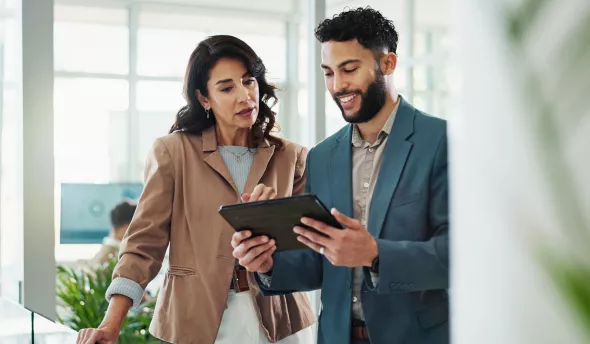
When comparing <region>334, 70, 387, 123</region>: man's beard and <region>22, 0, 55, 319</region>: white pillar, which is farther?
<region>22, 0, 55, 319</region>: white pillar

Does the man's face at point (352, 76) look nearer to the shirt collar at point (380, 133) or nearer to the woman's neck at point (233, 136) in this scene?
the shirt collar at point (380, 133)

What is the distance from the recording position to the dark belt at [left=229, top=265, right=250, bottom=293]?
231 centimetres

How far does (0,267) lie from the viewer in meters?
4.44

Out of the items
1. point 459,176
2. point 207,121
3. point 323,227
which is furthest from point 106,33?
point 459,176

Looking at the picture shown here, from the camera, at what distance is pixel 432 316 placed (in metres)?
1.86

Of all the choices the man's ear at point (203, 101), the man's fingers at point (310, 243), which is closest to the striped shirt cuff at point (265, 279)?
the man's fingers at point (310, 243)

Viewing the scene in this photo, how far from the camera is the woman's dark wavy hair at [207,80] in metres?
2.45

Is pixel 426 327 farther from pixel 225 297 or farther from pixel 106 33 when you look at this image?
pixel 106 33

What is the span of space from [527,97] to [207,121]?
2.33m

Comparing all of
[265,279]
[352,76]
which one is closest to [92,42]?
[352,76]

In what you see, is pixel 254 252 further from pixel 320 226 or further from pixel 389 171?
pixel 389 171

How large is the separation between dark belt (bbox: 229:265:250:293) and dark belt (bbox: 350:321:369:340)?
48cm

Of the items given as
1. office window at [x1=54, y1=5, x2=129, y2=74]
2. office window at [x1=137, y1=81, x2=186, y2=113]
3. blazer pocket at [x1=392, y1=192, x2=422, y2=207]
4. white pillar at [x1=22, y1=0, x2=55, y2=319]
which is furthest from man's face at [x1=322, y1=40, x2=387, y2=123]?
office window at [x1=54, y1=5, x2=129, y2=74]

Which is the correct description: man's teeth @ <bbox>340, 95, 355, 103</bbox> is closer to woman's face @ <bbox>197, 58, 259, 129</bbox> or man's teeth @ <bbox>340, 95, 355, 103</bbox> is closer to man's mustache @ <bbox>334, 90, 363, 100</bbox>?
man's mustache @ <bbox>334, 90, 363, 100</bbox>
